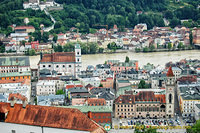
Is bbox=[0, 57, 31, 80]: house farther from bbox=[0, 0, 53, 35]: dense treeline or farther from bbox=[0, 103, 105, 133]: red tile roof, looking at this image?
bbox=[0, 0, 53, 35]: dense treeline

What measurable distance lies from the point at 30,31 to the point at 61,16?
517cm

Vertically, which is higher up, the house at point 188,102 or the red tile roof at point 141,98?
the red tile roof at point 141,98

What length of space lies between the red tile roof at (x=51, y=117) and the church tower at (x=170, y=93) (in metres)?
8.37

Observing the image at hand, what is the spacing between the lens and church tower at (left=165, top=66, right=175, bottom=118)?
18406 millimetres

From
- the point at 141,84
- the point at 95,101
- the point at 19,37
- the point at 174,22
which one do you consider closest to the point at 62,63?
the point at 141,84

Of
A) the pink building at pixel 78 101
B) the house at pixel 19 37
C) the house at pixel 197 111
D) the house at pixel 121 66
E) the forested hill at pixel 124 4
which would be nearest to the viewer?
the house at pixel 197 111

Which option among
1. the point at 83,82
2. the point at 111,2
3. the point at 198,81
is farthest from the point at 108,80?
the point at 111,2

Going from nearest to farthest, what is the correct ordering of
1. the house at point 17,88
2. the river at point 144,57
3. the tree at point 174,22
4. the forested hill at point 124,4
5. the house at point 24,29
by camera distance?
the house at point 17,88 < the river at point 144,57 < the house at point 24,29 < the tree at point 174,22 < the forested hill at point 124,4

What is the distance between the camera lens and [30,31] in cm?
4497

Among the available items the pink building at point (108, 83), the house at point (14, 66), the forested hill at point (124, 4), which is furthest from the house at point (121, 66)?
the forested hill at point (124, 4)

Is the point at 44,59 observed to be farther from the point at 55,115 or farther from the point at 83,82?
the point at 55,115

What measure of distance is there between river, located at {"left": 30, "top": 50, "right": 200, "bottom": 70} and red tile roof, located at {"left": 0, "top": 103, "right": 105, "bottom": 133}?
67.1ft

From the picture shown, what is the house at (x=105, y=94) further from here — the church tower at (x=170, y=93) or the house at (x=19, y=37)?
the house at (x=19, y=37)

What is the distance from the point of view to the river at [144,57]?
107 ft
